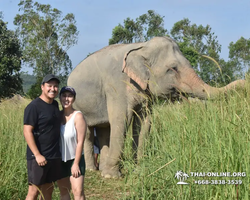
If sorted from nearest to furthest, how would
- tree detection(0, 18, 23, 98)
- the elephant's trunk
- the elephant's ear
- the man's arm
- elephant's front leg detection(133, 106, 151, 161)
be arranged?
the man's arm < elephant's front leg detection(133, 106, 151, 161) < the elephant's trunk < the elephant's ear < tree detection(0, 18, 23, 98)

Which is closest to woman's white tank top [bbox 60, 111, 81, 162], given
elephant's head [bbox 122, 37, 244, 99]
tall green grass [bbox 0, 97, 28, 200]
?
tall green grass [bbox 0, 97, 28, 200]

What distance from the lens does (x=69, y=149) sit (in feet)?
10.6

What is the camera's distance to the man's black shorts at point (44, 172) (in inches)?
123

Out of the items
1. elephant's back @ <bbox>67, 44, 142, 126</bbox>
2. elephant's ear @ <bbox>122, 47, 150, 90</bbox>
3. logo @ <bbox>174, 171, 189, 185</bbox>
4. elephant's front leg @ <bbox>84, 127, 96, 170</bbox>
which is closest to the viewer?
logo @ <bbox>174, 171, 189, 185</bbox>

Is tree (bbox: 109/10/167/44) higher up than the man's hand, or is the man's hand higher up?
tree (bbox: 109/10/167/44)

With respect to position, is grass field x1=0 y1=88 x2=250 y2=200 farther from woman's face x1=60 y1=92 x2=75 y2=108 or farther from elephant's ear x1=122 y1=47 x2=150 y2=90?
elephant's ear x1=122 y1=47 x2=150 y2=90

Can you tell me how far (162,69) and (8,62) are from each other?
14833 millimetres

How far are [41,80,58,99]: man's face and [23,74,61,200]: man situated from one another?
0.02m

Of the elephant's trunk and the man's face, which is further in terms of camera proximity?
the elephant's trunk

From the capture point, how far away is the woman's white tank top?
3.23 meters

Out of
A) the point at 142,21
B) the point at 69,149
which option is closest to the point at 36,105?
the point at 69,149

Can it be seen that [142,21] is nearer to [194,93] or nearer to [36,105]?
[194,93]

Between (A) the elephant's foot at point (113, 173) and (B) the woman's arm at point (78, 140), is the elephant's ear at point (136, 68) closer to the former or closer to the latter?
(A) the elephant's foot at point (113, 173)

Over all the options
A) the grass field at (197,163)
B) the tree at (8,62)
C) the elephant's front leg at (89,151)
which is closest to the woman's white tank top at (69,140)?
the grass field at (197,163)
